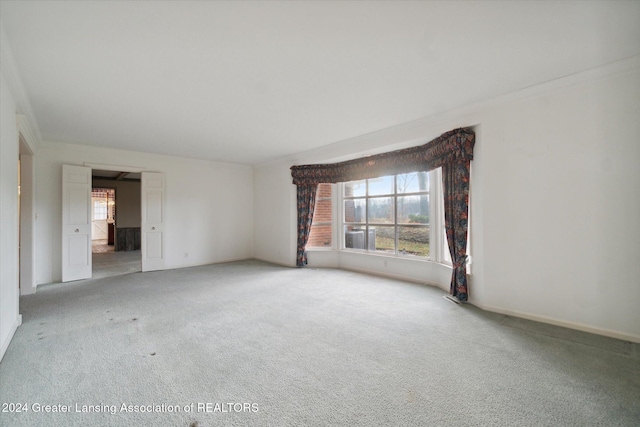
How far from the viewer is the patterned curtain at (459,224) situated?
3562 mm

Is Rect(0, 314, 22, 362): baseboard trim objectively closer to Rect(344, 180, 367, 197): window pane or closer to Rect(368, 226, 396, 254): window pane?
Rect(368, 226, 396, 254): window pane

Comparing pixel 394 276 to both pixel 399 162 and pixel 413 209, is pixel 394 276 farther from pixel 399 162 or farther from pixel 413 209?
pixel 399 162

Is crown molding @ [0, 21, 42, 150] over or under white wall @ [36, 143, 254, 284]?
over

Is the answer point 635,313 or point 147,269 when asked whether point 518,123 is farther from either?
point 147,269

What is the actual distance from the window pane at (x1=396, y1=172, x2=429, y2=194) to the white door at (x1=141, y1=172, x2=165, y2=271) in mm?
4987

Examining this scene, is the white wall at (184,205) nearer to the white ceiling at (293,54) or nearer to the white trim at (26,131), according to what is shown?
the white trim at (26,131)

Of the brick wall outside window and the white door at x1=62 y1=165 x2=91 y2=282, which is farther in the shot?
the brick wall outside window

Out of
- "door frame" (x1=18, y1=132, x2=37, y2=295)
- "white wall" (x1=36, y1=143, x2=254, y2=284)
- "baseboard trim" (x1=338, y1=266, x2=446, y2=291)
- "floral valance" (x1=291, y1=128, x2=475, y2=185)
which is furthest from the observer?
"white wall" (x1=36, y1=143, x2=254, y2=284)

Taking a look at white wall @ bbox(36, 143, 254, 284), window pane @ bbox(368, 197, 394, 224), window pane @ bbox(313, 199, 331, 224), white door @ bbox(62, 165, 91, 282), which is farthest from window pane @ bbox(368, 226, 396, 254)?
white door @ bbox(62, 165, 91, 282)

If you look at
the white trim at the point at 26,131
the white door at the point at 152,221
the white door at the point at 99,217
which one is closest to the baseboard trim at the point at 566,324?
the white trim at the point at 26,131

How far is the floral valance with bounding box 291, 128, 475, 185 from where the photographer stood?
11.5ft

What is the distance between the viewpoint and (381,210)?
5.40 m

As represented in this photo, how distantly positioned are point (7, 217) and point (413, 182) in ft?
17.0

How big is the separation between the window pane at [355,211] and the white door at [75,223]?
16.3 feet
